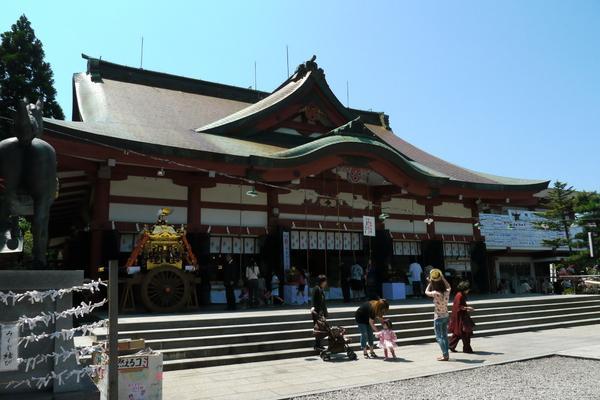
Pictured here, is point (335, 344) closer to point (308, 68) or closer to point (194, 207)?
point (194, 207)

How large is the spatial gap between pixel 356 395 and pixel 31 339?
4220 mm

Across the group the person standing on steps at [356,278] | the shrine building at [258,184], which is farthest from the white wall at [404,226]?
Answer: the person standing on steps at [356,278]

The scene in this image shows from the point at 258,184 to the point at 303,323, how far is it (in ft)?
20.0

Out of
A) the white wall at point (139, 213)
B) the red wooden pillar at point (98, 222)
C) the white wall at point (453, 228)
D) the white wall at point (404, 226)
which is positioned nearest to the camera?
the red wooden pillar at point (98, 222)

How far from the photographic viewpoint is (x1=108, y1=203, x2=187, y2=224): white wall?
1361cm

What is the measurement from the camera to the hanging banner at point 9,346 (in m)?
4.21

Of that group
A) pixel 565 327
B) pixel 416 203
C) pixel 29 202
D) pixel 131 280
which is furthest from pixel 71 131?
pixel 565 327

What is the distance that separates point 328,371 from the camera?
8.34 metres

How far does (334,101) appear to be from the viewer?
18781mm

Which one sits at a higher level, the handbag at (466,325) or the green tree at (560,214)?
the green tree at (560,214)

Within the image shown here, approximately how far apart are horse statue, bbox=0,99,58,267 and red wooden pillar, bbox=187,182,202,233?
9381 millimetres

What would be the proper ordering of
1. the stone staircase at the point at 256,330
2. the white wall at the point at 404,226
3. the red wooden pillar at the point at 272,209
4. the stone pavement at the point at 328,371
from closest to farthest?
the stone pavement at the point at 328,371, the stone staircase at the point at 256,330, the red wooden pillar at the point at 272,209, the white wall at the point at 404,226

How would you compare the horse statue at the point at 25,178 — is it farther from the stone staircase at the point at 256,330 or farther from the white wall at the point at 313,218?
the white wall at the point at 313,218

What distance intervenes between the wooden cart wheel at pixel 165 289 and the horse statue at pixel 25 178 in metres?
7.15
